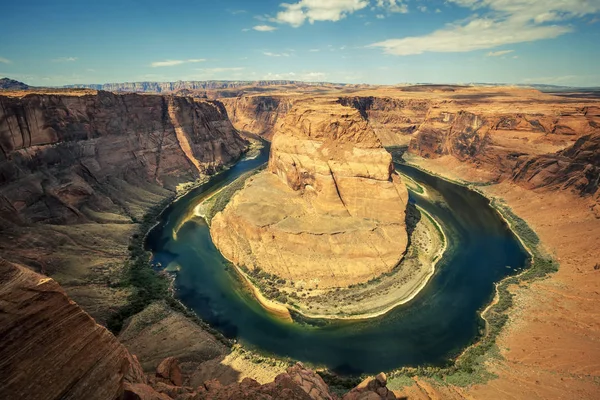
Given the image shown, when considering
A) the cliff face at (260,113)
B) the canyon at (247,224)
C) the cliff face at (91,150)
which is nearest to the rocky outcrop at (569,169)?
the canyon at (247,224)

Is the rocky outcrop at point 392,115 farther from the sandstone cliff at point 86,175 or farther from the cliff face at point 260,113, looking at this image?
the sandstone cliff at point 86,175

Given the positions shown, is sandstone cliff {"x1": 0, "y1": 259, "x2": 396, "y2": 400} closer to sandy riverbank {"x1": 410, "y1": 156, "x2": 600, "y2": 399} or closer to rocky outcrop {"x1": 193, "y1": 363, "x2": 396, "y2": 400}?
rocky outcrop {"x1": 193, "y1": 363, "x2": 396, "y2": 400}

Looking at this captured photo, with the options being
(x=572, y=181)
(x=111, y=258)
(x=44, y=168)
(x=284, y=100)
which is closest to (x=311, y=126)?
(x=111, y=258)

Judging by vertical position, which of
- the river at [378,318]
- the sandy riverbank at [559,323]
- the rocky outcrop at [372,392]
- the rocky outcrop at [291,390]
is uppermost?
the rocky outcrop at [291,390]

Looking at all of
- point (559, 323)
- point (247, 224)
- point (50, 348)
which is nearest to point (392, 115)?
point (247, 224)

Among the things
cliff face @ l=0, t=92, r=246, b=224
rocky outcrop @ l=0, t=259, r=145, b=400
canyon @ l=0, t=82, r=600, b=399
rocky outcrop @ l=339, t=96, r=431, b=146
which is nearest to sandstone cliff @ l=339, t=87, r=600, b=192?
canyon @ l=0, t=82, r=600, b=399
